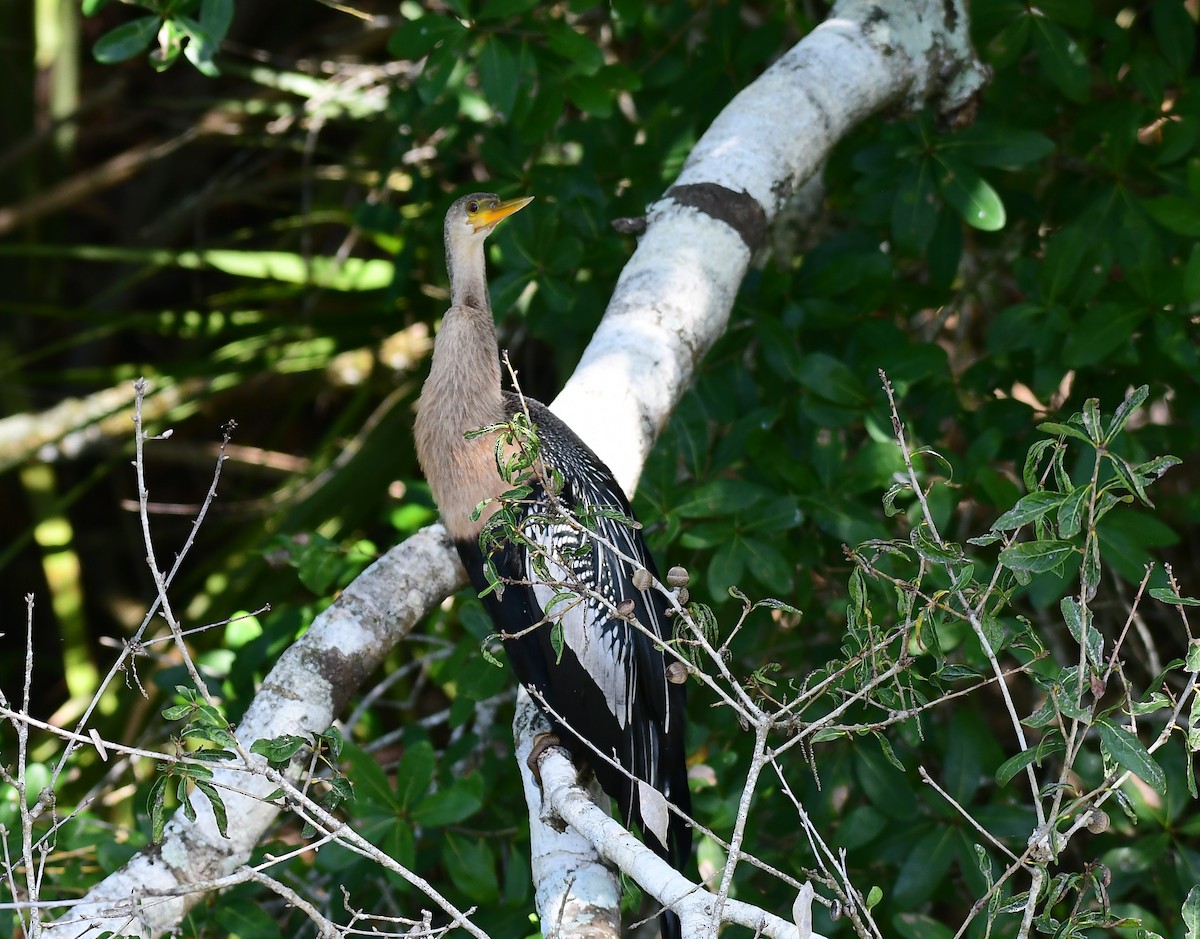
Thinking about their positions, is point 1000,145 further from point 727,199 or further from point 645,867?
point 645,867

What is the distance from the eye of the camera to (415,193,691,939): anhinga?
2004 mm

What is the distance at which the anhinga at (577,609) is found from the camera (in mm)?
2004

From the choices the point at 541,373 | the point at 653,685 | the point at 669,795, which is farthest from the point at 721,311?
the point at 541,373

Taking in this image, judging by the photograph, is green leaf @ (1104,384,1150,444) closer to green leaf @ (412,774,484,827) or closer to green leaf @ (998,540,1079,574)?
green leaf @ (998,540,1079,574)

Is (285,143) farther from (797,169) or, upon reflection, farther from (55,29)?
(797,169)

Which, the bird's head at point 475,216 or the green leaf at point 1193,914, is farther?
the bird's head at point 475,216

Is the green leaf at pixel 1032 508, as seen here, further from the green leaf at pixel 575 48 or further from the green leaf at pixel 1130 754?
the green leaf at pixel 575 48

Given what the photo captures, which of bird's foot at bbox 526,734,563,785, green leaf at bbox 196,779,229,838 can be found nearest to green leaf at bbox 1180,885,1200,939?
bird's foot at bbox 526,734,563,785

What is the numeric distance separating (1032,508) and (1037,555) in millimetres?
51

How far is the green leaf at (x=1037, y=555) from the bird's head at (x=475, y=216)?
142 cm

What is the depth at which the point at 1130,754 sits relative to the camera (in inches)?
A: 46.4

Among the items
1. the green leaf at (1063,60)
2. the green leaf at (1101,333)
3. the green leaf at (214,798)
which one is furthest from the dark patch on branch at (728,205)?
the green leaf at (214,798)

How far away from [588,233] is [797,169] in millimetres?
508

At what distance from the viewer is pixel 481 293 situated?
7.82ft
